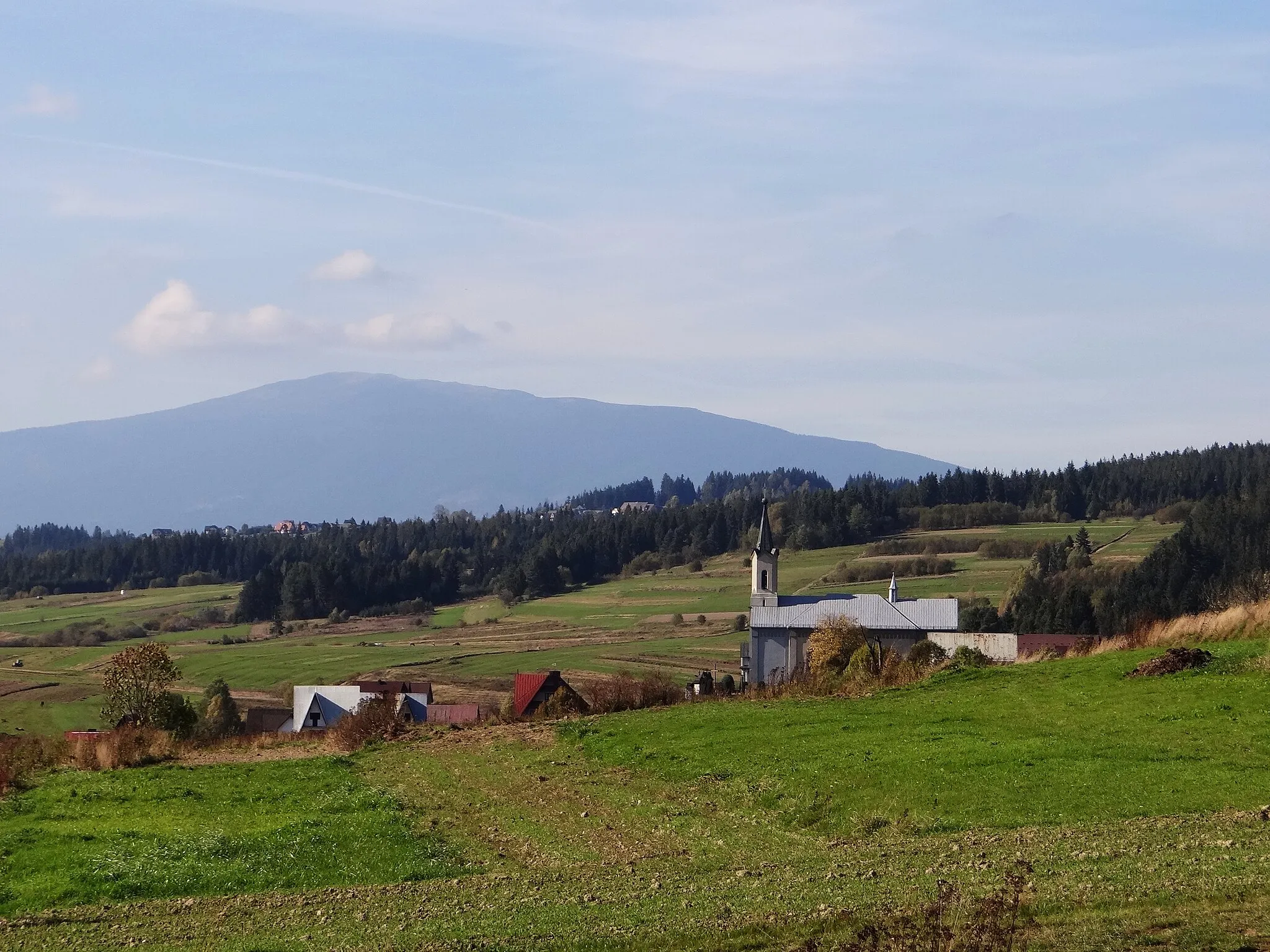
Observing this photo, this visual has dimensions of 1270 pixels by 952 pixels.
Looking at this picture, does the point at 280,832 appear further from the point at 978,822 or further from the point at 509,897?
the point at 978,822

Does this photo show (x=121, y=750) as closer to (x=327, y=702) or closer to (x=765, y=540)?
(x=327, y=702)

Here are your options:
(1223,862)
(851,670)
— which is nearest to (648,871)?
(1223,862)

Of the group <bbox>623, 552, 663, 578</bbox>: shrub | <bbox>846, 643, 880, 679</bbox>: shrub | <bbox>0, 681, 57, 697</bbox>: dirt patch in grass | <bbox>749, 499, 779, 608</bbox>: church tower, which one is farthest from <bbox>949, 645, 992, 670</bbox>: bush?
<bbox>623, 552, 663, 578</bbox>: shrub

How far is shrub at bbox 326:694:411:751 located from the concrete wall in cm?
2090

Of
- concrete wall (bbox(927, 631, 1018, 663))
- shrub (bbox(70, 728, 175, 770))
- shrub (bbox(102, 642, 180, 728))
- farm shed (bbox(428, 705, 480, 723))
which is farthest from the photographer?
farm shed (bbox(428, 705, 480, 723))

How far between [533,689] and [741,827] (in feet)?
122

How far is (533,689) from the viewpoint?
189 feet

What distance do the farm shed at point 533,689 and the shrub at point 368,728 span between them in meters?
16.0

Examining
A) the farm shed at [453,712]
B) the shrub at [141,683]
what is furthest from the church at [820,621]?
the shrub at [141,683]

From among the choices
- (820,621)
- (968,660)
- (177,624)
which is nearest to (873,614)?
(820,621)

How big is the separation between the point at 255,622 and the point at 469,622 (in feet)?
98.1

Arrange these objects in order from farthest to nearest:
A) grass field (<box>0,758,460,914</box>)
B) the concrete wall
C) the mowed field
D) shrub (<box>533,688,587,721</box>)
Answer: the mowed field, the concrete wall, shrub (<box>533,688,587,721</box>), grass field (<box>0,758,460,914</box>)

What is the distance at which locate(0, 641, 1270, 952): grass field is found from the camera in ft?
44.8

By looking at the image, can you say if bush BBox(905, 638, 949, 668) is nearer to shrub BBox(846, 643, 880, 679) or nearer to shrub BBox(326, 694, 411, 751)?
shrub BBox(846, 643, 880, 679)
